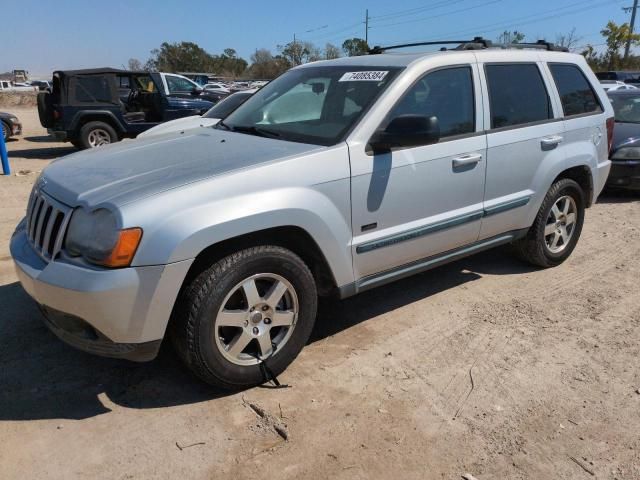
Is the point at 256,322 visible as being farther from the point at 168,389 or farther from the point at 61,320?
the point at 61,320

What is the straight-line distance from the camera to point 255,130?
3768 millimetres

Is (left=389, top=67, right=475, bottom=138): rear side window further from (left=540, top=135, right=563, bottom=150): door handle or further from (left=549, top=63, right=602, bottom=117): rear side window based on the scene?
(left=549, top=63, right=602, bottom=117): rear side window

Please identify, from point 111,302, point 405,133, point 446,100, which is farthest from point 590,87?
point 111,302

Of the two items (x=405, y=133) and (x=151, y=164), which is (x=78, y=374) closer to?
(x=151, y=164)

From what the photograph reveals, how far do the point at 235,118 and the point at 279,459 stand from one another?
2.51 metres

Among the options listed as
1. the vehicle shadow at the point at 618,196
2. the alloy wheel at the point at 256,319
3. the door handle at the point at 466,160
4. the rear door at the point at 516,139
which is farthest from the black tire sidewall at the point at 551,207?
the vehicle shadow at the point at 618,196

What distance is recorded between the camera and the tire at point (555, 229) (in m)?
4.64

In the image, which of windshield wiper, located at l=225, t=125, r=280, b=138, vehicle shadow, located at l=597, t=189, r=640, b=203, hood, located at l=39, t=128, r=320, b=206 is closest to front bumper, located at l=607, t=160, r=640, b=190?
vehicle shadow, located at l=597, t=189, r=640, b=203

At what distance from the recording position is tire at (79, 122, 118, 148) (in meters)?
11.6

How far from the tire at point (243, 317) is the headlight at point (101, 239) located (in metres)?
0.38

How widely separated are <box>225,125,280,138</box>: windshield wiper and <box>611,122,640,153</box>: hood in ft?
19.3

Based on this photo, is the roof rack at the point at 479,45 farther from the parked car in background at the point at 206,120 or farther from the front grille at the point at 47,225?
the parked car in background at the point at 206,120

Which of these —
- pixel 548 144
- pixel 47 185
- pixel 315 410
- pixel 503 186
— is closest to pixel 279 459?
pixel 315 410

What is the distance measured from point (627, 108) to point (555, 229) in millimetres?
5258
